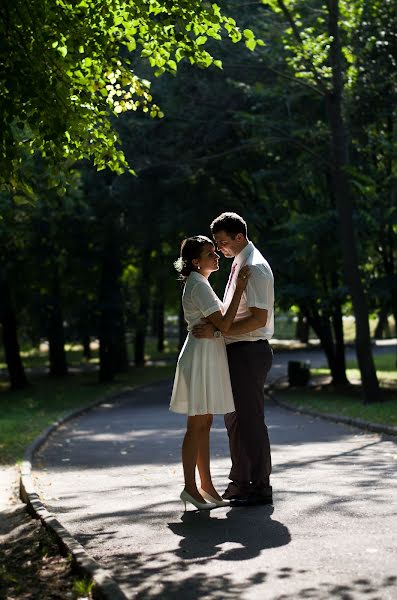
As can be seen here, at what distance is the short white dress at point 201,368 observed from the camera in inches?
344

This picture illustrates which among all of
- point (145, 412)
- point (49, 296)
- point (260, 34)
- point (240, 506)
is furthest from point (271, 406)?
point (240, 506)

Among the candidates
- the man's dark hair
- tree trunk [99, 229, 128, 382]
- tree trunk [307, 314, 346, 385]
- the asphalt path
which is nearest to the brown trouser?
the asphalt path

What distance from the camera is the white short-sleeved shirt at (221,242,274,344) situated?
8.80 metres

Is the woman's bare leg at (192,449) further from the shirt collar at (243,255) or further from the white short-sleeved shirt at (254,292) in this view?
the shirt collar at (243,255)

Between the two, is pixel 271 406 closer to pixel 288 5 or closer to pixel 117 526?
pixel 288 5

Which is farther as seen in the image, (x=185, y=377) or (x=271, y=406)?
(x=271, y=406)

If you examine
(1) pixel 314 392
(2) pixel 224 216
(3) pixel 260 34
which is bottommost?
(1) pixel 314 392

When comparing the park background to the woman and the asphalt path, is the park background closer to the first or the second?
the woman

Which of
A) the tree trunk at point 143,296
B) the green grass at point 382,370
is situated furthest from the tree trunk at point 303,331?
the tree trunk at point 143,296

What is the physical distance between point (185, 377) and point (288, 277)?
22.6m

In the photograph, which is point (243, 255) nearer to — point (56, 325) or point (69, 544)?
point (69, 544)

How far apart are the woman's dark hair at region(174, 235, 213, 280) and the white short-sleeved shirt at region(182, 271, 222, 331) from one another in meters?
0.07

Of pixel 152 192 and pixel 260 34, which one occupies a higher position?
pixel 260 34

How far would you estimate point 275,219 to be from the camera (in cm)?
3297
